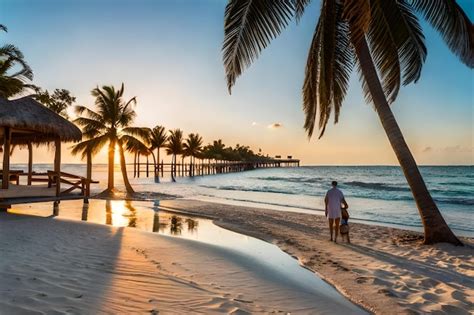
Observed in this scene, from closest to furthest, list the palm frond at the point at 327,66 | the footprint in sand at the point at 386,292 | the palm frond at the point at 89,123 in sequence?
the footprint in sand at the point at 386,292
the palm frond at the point at 327,66
the palm frond at the point at 89,123

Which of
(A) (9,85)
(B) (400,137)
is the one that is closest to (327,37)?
(B) (400,137)

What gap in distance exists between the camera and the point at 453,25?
8500 millimetres

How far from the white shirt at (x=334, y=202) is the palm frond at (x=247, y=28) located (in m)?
4.38

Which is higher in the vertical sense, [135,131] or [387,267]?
[135,131]

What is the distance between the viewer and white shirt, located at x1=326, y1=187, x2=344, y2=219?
388 inches

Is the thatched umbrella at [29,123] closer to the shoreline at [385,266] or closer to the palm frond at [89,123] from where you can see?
the shoreline at [385,266]

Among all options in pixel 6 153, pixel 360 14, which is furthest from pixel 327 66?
pixel 6 153

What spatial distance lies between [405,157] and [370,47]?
3.45m

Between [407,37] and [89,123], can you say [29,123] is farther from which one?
[407,37]

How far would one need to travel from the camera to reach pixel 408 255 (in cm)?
841

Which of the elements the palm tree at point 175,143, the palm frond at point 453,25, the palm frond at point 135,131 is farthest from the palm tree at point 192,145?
the palm frond at point 453,25

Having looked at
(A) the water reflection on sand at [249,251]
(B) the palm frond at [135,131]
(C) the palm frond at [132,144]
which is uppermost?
(B) the palm frond at [135,131]

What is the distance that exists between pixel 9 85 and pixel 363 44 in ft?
57.8

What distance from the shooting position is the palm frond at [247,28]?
27.8 ft
